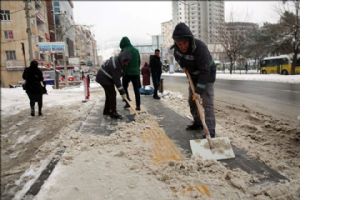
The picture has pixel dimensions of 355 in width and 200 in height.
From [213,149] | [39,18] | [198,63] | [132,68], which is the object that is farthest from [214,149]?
[39,18]

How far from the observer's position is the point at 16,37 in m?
0.83

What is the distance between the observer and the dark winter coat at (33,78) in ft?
3.19

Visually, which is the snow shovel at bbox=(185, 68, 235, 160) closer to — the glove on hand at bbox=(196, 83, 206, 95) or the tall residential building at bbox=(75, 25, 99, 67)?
the glove on hand at bbox=(196, 83, 206, 95)

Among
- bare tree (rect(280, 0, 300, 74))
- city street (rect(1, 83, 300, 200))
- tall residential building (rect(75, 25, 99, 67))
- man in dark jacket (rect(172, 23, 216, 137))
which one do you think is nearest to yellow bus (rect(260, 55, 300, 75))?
bare tree (rect(280, 0, 300, 74))

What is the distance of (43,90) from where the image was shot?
1.10m

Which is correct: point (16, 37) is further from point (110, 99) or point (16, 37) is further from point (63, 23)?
point (110, 99)

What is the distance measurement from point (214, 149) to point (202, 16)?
0.93 m

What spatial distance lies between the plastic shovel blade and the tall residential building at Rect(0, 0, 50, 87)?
4.40ft

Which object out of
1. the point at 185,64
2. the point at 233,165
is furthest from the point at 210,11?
the point at 233,165

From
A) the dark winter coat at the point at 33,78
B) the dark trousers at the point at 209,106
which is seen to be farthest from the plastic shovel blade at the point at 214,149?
the dark winter coat at the point at 33,78

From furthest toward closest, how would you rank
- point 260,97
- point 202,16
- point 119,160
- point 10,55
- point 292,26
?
point 260,97 < point 119,160 < point 202,16 < point 292,26 < point 10,55

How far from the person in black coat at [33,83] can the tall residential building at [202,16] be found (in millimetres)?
797
